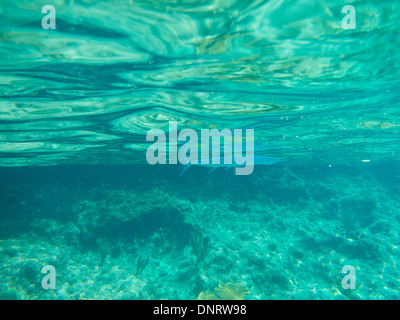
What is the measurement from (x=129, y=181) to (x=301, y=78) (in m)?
18.6

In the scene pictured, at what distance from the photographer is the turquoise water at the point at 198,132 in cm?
553

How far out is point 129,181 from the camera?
73.9 ft

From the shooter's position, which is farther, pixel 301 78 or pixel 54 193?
pixel 54 193

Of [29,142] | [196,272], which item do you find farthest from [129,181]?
[196,272]

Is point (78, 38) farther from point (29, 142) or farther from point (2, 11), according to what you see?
point (29, 142)

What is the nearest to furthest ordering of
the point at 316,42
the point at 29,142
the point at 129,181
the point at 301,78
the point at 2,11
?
1. the point at 2,11
2. the point at 316,42
3. the point at 301,78
4. the point at 29,142
5. the point at 129,181

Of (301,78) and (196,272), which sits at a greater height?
(301,78)

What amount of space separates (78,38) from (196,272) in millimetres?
12985

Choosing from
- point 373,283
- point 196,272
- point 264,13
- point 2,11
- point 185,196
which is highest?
point 264,13

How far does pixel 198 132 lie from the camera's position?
1387 centimetres

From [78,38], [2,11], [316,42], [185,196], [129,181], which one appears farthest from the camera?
[129,181]

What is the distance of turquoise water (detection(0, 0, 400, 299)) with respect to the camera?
18.1ft

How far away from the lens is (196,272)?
Result: 13.6m
